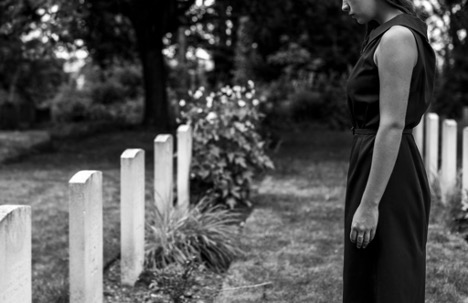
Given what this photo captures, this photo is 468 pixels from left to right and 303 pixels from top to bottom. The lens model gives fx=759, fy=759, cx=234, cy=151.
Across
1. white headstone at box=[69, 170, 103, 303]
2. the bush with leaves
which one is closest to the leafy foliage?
the bush with leaves

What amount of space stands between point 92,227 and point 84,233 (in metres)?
0.12

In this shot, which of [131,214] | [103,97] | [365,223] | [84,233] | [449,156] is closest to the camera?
[365,223]

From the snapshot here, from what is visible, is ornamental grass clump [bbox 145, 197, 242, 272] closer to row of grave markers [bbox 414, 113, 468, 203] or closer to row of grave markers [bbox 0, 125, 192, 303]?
row of grave markers [bbox 0, 125, 192, 303]

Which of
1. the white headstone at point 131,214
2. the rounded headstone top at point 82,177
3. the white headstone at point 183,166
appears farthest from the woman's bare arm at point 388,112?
the white headstone at point 183,166

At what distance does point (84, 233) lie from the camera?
400 centimetres

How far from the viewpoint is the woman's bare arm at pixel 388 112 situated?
9.52 feet

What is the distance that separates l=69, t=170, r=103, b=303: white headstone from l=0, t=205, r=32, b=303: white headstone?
0.94 m

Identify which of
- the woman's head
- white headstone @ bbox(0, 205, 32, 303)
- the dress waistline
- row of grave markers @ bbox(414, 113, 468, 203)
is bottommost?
row of grave markers @ bbox(414, 113, 468, 203)

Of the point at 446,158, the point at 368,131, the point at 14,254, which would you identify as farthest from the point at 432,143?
the point at 14,254

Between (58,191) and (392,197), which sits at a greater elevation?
(392,197)

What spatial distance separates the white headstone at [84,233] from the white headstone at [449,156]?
16.1ft

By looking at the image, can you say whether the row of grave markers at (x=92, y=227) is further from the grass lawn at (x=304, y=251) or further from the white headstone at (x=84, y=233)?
the grass lawn at (x=304, y=251)

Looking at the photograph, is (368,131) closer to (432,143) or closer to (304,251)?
(304,251)

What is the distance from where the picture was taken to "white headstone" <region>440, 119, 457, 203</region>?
26.8ft
